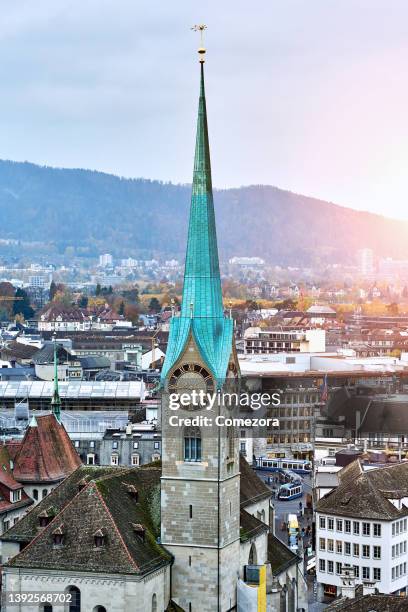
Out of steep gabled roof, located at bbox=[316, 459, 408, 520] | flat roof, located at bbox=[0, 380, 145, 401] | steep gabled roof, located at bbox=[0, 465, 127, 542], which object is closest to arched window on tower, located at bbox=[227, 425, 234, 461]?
steep gabled roof, located at bbox=[0, 465, 127, 542]

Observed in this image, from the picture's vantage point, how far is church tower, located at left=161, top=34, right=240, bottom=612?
211ft

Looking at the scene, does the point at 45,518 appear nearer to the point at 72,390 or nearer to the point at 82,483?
the point at 82,483

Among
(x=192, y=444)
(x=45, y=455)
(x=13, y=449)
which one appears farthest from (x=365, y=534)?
(x=192, y=444)

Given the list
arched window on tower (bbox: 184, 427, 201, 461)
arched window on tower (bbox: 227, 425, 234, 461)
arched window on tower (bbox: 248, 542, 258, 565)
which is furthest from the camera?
arched window on tower (bbox: 248, 542, 258, 565)

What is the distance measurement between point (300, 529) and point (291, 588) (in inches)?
1022

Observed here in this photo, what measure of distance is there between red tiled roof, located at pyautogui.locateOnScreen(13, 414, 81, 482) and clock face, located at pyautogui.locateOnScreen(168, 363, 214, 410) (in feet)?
86.0

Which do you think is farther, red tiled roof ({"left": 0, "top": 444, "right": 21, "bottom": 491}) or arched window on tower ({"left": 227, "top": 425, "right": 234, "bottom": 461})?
red tiled roof ({"left": 0, "top": 444, "right": 21, "bottom": 491})

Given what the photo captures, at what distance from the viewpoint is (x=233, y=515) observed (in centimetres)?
6612

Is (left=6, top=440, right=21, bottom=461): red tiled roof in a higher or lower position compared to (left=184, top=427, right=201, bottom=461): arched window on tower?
lower

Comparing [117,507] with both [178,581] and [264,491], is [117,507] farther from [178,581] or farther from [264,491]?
[264,491]

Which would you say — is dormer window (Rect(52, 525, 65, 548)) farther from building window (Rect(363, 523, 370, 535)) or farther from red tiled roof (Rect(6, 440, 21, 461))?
red tiled roof (Rect(6, 440, 21, 461))

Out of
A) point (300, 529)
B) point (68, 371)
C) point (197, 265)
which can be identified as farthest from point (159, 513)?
point (68, 371)

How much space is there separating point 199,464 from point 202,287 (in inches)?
271

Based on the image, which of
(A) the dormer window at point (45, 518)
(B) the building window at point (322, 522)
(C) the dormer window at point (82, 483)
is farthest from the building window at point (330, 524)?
(A) the dormer window at point (45, 518)
